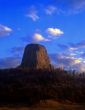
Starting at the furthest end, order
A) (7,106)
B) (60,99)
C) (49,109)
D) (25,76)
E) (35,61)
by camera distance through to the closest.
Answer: (35,61) → (25,76) → (60,99) → (7,106) → (49,109)

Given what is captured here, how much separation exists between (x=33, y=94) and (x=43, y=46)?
14299 mm

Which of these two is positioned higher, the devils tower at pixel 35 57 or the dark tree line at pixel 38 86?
the devils tower at pixel 35 57

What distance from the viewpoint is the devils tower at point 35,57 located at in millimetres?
38941

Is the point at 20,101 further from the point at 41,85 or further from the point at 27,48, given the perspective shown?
the point at 27,48

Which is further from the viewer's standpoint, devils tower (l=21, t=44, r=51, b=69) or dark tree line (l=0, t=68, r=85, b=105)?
devils tower (l=21, t=44, r=51, b=69)

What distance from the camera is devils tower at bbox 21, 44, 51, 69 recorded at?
38.9m

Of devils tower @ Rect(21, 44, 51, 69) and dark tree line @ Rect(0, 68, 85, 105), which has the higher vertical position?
devils tower @ Rect(21, 44, 51, 69)

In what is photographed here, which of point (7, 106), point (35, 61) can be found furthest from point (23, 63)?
point (7, 106)

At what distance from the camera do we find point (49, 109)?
23.6 metres

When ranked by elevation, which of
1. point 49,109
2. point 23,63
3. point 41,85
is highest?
point 23,63

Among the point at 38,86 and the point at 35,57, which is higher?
the point at 35,57

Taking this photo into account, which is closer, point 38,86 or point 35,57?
point 38,86

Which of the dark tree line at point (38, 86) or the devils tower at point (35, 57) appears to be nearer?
the dark tree line at point (38, 86)

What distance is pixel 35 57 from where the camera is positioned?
38.9 meters
